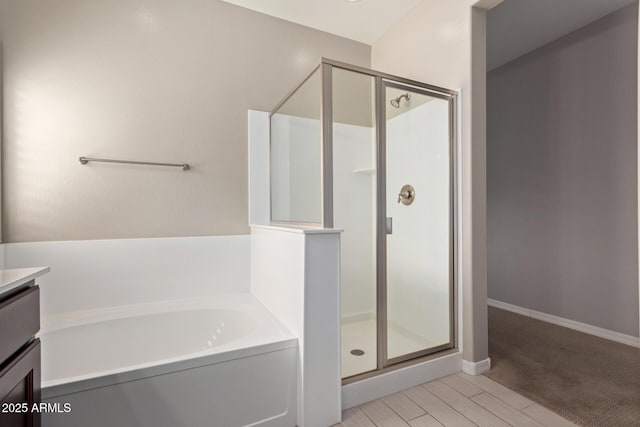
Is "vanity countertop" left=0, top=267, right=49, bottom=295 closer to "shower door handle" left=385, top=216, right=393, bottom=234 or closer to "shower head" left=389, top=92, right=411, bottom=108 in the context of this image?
"shower door handle" left=385, top=216, right=393, bottom=234

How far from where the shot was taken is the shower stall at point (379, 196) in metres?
1.78

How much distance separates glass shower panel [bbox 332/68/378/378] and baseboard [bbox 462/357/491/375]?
0.65 meters

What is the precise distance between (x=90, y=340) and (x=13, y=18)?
192 centimetres

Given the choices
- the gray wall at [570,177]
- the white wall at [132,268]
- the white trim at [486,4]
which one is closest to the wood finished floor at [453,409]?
the white wall at [132,268]

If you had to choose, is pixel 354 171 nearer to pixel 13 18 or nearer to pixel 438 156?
pixel 438 156

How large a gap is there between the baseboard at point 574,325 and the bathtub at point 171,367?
2.64 metres

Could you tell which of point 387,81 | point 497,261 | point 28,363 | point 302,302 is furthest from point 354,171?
point 497,261

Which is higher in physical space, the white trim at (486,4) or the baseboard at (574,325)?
the white trim at (486,4)

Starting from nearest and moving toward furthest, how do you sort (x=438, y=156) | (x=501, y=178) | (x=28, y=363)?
(x=28, y=363)
(x=438, y=156)
(x=501, y=178)

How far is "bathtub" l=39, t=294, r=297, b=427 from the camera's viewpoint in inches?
46.4

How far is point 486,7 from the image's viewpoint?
78.4 inches

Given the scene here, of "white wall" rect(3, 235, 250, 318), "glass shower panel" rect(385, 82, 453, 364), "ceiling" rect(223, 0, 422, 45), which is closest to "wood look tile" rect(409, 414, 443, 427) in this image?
"glass shower panel" rect(385, 82, 453, 364)

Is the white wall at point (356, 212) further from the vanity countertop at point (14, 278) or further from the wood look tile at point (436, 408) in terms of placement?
the vanity countertop at point (14, 278)

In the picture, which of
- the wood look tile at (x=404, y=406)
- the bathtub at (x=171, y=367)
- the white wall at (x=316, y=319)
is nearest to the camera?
the bathtub at (x=171, y=367)
